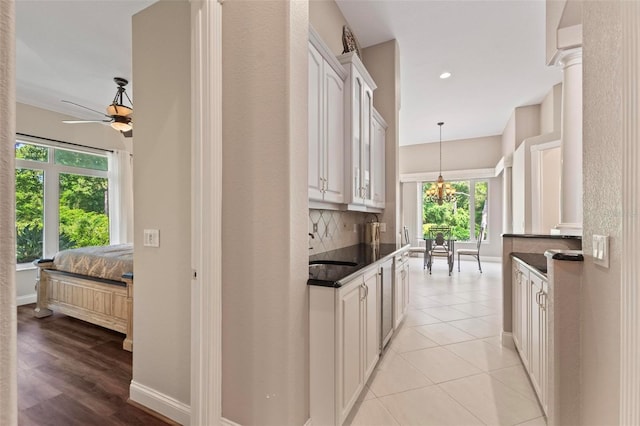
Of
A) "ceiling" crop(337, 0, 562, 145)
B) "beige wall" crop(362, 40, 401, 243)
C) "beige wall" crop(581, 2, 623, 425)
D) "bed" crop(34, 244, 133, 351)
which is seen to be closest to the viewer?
"beige wall" crop(581, 2, 623, 425)

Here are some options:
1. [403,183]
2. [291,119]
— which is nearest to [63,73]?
[291,119]

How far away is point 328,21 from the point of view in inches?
120

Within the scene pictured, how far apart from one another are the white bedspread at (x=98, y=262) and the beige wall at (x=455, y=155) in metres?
7.68

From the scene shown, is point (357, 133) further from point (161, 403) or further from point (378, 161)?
point (161, 403)

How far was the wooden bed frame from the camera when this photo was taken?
2.97 metres

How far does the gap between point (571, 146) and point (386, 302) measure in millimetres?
2648

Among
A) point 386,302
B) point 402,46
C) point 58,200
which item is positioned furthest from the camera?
point 58,200

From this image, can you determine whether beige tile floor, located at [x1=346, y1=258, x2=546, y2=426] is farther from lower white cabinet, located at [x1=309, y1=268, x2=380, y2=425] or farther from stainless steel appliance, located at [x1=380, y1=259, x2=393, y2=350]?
lower white cabinet, located at [x1=309, y1=268, x2=380, y2=425]

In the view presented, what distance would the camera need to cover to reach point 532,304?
198 centimetres

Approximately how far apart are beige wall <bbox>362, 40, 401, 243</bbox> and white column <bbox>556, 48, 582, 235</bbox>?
5.68 feet

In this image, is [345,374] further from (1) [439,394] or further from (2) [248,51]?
(2) [248,51]

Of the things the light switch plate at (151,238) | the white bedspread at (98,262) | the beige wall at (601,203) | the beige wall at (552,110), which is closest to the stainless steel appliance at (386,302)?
the beige wall at (601,203)

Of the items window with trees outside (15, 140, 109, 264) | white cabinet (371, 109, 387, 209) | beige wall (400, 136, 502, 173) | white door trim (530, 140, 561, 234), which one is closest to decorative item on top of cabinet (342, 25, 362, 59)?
white cabinet (371, 109, 387, 209)

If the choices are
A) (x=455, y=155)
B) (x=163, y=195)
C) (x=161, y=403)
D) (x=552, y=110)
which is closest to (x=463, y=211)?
(x=455, y=155)
